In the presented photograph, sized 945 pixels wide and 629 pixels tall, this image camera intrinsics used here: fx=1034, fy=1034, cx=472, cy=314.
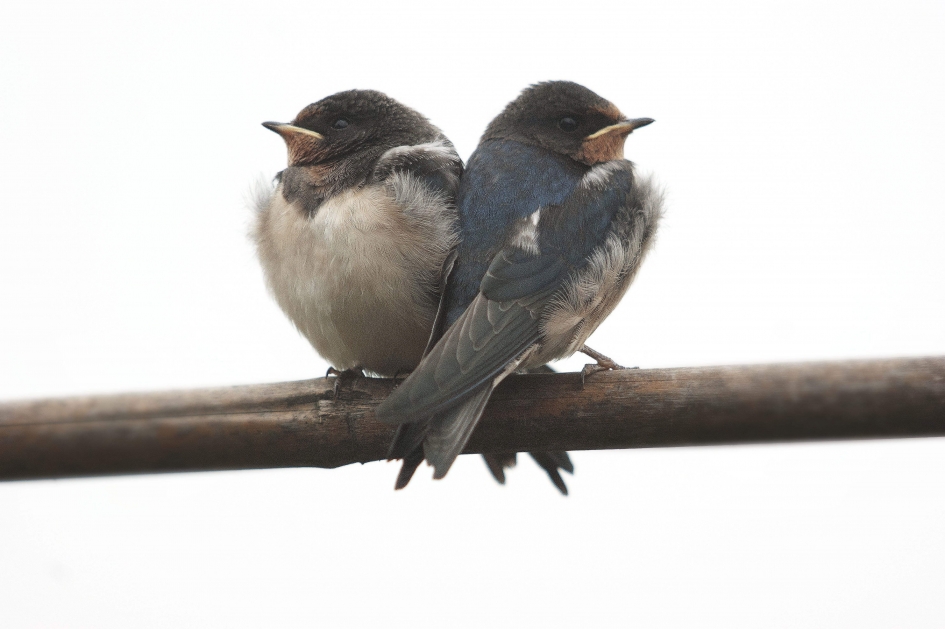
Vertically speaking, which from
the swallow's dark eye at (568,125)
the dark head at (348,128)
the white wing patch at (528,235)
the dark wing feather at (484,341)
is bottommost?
the dark wing feather at (484,341)

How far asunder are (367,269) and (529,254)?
0.34 m

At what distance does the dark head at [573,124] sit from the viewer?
100 inches

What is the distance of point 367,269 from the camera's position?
2170 millimetres

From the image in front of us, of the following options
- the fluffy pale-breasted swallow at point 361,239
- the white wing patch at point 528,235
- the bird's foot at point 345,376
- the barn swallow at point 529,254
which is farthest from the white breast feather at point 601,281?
the bird's foot at point 345,376

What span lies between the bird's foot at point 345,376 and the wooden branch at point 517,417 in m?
0.02

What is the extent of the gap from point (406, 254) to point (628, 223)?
525 mm

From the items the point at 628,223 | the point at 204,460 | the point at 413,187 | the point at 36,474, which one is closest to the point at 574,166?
the point at 628,223

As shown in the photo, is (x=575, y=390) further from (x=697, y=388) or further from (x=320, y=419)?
(x=320, y=419)

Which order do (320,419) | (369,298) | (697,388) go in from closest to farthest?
(697,388) < (320,419) < (369,298)

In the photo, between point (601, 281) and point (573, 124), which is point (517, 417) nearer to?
point (601, 281)

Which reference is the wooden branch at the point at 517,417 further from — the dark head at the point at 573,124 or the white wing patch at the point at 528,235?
the dark head at the point at 573,124

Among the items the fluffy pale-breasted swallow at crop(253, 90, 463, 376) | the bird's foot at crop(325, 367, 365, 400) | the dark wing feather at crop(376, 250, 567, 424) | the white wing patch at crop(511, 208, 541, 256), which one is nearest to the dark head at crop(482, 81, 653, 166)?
the fluffy pale-breasted swallow at crop(253, 90, 463, 376)

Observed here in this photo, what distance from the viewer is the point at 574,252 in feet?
7.23

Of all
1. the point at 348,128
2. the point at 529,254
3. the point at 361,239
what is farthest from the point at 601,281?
the point at 348,128
